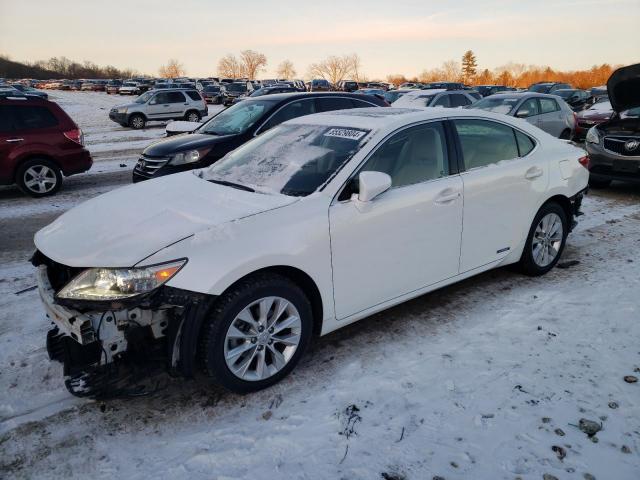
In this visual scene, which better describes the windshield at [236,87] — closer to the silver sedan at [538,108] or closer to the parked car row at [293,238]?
the silver sedan at [538,108]

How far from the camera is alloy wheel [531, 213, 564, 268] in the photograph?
449 centimetres

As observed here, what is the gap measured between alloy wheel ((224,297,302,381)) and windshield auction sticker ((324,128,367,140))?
4.47ft

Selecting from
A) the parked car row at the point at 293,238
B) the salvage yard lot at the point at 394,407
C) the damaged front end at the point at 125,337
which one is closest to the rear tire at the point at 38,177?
the salvage yard lot at the point at 394,407

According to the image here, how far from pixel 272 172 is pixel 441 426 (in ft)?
6.85

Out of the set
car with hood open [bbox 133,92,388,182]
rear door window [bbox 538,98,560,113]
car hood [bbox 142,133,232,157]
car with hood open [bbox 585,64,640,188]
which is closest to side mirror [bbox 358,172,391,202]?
car with hood open [bbox 133,92,388,182]

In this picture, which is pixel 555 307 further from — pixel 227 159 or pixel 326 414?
pixel 227 159

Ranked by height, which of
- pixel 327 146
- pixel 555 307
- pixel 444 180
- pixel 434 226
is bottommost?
pixel 555 307

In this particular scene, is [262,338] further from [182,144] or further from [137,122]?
[137,122]

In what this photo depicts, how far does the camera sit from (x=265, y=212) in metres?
2.92

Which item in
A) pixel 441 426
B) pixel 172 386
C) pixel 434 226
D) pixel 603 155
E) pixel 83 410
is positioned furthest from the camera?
pixel 603 155

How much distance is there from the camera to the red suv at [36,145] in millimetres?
8414

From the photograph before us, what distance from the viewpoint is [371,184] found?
303cm

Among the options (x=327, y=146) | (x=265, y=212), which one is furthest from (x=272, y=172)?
(x=265, y=212)

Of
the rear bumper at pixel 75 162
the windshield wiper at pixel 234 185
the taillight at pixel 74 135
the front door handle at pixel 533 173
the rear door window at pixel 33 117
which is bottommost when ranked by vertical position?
the rear bumper at pixel 75 162
